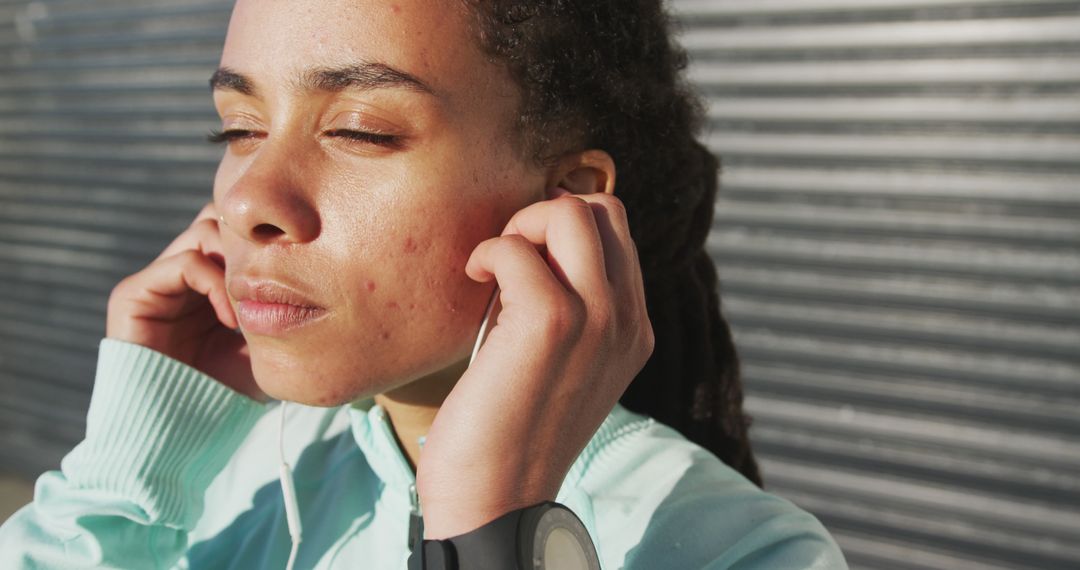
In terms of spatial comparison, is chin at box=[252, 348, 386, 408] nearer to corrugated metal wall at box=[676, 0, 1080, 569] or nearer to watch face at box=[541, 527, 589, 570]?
watch face at box=[541, 527, 589, 570]

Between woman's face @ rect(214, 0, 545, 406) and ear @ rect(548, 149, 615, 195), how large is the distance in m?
0.19

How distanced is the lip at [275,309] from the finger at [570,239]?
33cm

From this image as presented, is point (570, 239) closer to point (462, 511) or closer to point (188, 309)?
point (462, 511)

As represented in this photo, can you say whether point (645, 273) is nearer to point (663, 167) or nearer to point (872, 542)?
point (663, 167)

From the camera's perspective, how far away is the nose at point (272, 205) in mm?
1392

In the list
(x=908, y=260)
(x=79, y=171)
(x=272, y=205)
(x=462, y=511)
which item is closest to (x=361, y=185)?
(x=272, y=205)

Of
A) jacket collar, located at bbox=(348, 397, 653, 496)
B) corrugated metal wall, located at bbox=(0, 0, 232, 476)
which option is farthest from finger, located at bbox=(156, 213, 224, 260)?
corrugated metal wall, located at bbox=(0, 0, 232, 476)

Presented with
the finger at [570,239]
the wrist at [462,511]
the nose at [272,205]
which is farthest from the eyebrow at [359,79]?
the wrist at [462,511]

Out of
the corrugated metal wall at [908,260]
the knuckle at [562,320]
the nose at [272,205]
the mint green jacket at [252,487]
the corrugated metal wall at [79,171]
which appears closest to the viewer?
the knuckle at [562,320]

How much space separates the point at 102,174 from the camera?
5.02m

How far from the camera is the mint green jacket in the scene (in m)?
1.55

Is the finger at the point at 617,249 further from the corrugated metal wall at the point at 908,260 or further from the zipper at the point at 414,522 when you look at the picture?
the corrugated metal wall at the point at 908,260

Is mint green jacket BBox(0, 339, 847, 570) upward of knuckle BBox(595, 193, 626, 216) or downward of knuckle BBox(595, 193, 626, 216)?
downward

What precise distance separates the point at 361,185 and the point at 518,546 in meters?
0.56
